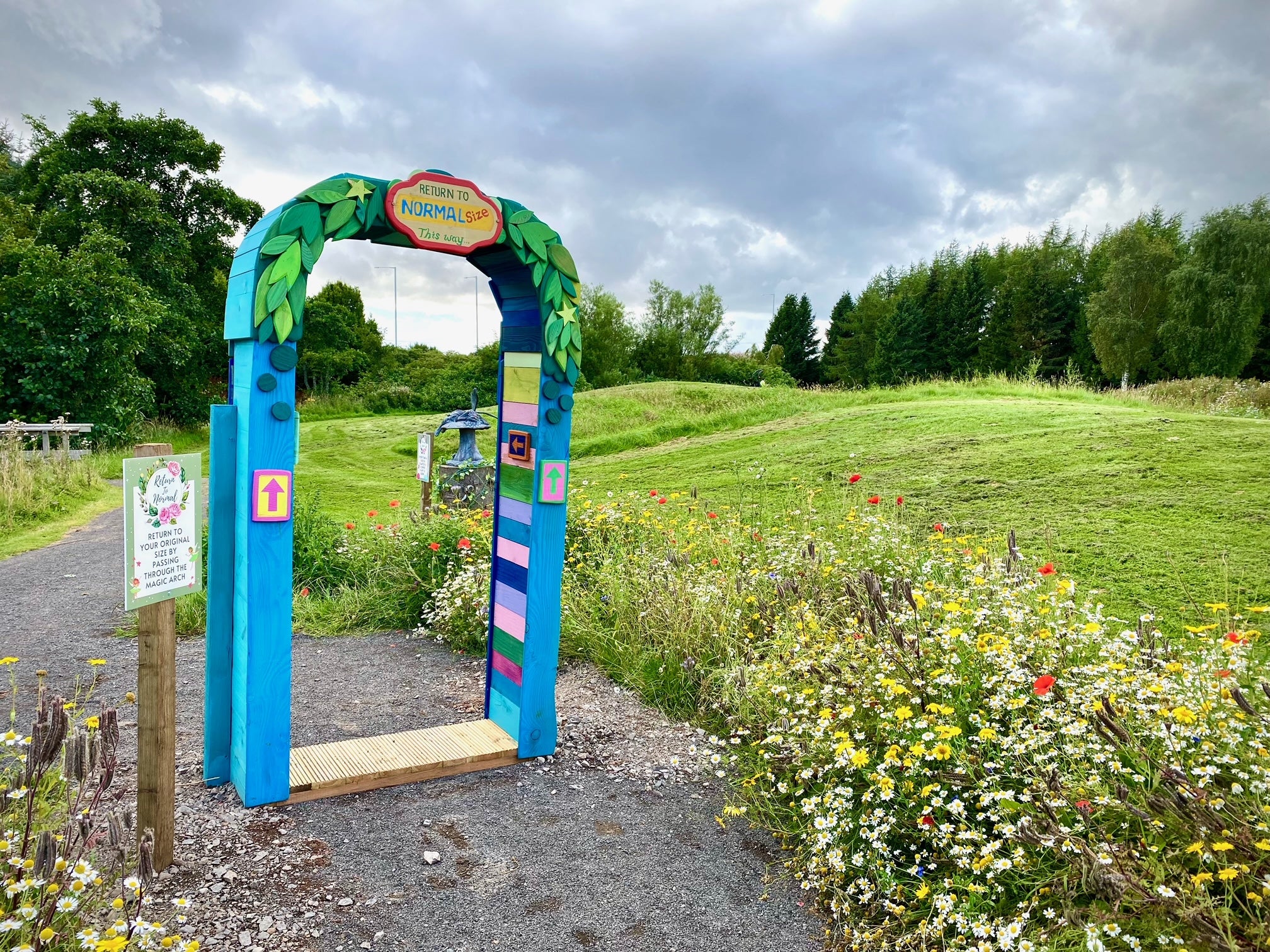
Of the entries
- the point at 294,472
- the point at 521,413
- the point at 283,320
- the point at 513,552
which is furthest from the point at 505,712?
the point at 283,320

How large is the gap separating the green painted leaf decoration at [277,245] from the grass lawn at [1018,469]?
14.0 ft

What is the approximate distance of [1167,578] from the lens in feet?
16.4

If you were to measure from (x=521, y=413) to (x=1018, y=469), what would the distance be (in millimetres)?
5652

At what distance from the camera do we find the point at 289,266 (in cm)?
296

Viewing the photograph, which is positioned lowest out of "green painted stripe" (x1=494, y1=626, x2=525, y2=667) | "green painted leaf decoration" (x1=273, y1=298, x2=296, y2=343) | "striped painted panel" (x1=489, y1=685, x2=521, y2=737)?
"striped painted panel" (x1=489, y1=685, x2=521, y2=737)

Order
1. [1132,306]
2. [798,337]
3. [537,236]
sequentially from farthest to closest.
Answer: [798,337] → [1132,306] → [537,236]

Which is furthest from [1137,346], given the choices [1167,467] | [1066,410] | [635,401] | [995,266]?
[1167,467]

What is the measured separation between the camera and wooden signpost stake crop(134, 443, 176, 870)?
8.59 ft

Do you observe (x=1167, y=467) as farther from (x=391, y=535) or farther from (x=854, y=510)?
(x=391, y=535)

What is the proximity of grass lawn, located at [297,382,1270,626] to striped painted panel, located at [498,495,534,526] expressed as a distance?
3237mm

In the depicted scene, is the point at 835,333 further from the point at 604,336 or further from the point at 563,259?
the point at 563,259

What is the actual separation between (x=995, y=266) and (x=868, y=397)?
35.7 metres

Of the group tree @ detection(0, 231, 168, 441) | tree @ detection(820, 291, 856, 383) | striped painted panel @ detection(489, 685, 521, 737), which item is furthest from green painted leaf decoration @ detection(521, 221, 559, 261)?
tree @ detection(820, 291, 856, 383)

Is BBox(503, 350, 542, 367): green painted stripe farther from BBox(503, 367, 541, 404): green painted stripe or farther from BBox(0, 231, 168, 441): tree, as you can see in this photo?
BBox(0, 231, 168, 441): tree
